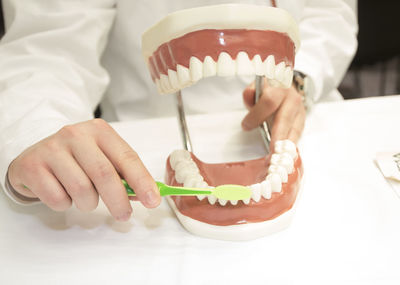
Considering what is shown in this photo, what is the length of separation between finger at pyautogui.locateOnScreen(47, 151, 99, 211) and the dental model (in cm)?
15

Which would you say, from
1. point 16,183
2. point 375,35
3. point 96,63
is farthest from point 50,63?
point 375,35

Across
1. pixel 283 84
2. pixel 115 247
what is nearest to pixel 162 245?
pixel 115 247

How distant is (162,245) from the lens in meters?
0.68

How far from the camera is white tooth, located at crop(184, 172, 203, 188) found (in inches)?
28.0

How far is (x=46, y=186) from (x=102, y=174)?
0.28 ft

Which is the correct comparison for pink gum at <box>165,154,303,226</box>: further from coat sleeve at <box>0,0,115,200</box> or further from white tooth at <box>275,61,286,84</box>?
coat sleeve at <box>0,0,115,200</box>

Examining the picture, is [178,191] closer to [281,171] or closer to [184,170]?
[184,170]

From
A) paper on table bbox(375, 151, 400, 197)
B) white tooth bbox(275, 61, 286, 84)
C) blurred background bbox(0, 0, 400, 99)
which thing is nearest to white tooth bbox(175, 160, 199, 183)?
white tooth bbox(275, 61, 286, 84)

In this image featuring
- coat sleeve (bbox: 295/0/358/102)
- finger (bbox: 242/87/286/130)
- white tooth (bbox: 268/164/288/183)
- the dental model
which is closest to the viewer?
the dental model

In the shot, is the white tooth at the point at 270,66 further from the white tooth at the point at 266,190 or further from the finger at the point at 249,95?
the finger at the point at 249,95

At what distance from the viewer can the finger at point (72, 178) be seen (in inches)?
25.3

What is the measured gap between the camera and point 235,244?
0.67 metres

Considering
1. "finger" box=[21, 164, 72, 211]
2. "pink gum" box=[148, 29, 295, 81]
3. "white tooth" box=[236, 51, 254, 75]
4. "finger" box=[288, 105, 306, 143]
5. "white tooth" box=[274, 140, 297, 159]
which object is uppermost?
"pink gum" box=[148, 29, 295, 81]

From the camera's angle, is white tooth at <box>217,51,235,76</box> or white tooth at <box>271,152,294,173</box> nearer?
white tooth at <box>217,51,235,76</box>
